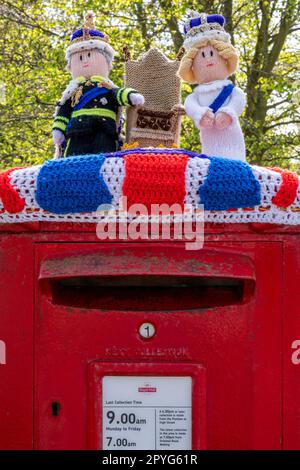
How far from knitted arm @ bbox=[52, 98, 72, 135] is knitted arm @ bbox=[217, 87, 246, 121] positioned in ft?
2.19

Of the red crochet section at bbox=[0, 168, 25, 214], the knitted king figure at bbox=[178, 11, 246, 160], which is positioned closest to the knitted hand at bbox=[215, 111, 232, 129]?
the knitted king figure at bbox=[178, 11, 246, 160]

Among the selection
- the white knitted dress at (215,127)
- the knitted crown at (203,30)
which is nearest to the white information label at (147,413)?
the white knitted dress at (215,127)

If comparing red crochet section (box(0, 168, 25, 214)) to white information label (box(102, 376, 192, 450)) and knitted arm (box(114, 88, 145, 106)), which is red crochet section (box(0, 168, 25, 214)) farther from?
knitted arm (box(114, 88, 145, 106))

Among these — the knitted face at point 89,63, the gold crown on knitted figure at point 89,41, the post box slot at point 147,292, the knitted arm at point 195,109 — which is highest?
the gold crown on knitted figure at point 89,41

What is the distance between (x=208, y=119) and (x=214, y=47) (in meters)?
0.28

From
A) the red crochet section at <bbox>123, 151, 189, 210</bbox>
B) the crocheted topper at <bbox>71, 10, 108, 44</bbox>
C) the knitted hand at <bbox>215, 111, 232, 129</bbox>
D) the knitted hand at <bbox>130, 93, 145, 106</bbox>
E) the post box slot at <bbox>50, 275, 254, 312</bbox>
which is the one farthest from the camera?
the crocheted topper at <bbox>71, 10, 108, 44</bbox>

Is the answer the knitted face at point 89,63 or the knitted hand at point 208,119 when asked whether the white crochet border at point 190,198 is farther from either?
the knitted face at point 89,63

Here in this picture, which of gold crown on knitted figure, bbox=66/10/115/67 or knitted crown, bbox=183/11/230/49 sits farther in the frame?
gold crown on knitted figure, bbox=66/10/115/67

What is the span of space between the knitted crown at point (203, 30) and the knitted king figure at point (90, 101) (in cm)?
31

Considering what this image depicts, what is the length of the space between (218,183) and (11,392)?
2.75 ft

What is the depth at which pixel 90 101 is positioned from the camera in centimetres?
262

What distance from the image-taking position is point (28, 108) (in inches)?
396

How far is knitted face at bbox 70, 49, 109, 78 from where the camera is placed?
2674mm

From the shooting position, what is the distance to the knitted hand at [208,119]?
2465 mm
